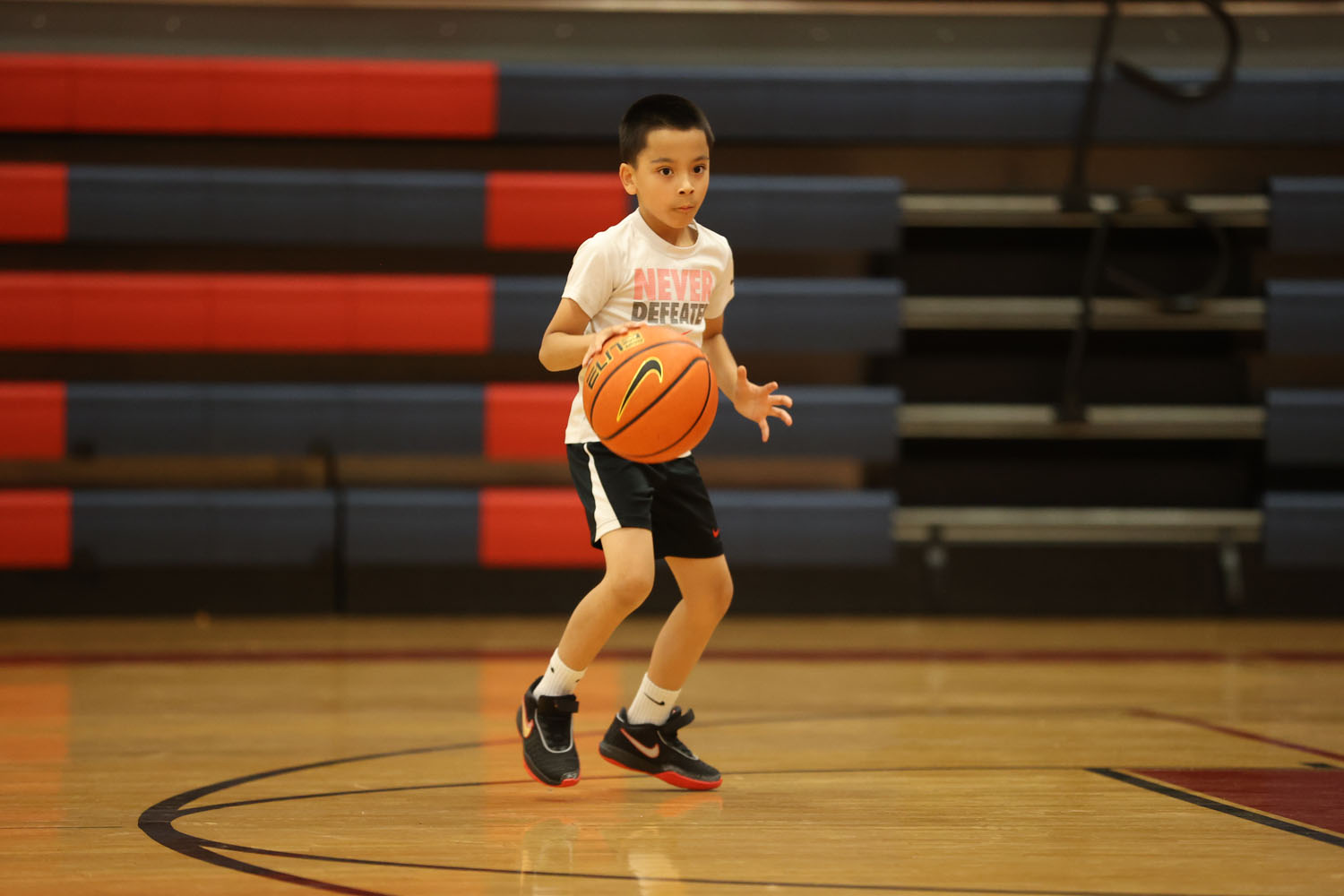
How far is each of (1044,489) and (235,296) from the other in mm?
2509

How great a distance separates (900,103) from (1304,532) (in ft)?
Result: 5.69

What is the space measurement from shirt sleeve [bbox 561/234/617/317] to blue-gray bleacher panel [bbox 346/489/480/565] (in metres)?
2.21

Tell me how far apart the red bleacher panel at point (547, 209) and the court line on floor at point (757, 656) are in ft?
4.33

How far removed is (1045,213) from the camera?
4168 millimetres

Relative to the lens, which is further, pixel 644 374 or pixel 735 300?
pixel 735 300

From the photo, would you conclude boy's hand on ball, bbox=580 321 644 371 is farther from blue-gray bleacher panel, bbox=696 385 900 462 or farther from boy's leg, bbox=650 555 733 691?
blue-gray bleacher panel, bbox=696 385 900 462

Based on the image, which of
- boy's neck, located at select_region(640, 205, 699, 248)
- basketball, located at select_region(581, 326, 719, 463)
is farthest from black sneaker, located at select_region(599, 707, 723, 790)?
boy's neck, located at select_region(640, 205, 699, 248)

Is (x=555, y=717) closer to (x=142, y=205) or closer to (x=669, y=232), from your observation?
(x=669, y=232)

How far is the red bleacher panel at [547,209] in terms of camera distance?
4062mm

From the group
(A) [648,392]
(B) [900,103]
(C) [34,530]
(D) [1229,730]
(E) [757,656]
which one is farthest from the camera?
(B) [900,103]

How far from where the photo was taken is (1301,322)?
161 inches

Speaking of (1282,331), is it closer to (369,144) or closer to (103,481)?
(369,144)

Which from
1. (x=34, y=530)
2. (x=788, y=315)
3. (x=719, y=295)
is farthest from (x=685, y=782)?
(x=34, y=530)

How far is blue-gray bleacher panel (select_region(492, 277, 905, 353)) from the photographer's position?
4.02 metres
